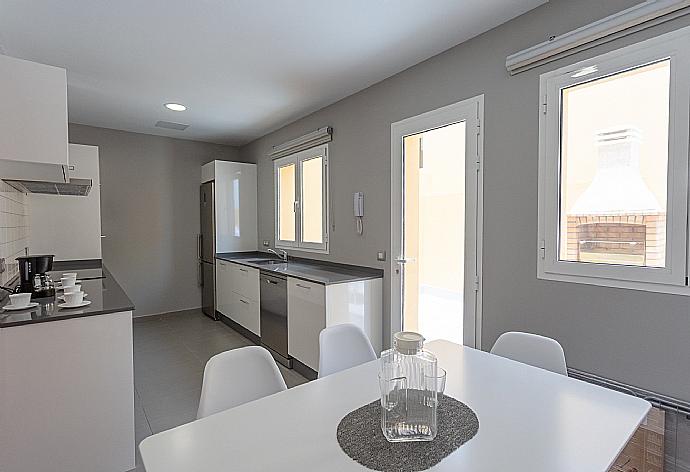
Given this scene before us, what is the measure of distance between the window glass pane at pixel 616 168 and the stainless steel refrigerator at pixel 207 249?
14.6ft

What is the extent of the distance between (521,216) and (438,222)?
742 mm

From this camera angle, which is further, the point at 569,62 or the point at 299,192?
the point at 299,192

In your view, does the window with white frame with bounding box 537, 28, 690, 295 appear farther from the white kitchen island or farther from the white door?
the white kitchen island

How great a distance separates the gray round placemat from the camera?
1012 mm

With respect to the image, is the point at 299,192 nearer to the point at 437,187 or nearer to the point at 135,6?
the point at 437,187

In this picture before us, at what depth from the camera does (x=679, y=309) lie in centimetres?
170

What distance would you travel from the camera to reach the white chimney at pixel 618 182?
1.84m

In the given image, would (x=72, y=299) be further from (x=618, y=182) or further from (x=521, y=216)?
(x=618, y=182)

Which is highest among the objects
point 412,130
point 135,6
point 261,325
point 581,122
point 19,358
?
point 135,6

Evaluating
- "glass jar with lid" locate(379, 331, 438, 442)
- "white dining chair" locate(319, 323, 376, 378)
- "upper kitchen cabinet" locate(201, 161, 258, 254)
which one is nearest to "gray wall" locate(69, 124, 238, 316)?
"upper kitchen cabinet" locate(201, 161, 258, 254)

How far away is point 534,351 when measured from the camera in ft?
6.09

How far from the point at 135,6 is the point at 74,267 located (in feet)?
9.77

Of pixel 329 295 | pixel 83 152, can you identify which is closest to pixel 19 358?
pixel 329 295

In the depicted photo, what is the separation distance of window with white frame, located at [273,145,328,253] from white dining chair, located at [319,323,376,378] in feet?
7.01
